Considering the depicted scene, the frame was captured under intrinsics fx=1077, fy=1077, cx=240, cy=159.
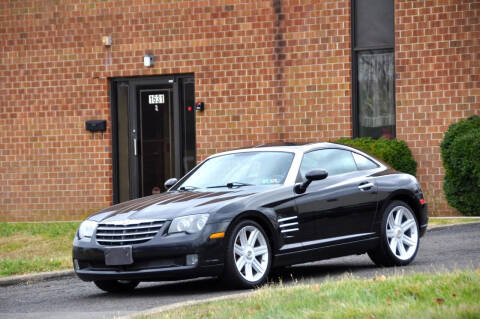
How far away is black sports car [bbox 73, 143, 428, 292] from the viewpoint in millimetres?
10148

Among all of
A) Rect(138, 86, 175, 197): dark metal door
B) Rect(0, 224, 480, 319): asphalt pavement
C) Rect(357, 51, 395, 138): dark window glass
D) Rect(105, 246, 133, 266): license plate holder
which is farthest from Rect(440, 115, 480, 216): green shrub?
Rect(105, 246, 133, 266): license plate holder

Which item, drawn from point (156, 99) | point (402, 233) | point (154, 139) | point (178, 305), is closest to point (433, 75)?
point (156, 99)

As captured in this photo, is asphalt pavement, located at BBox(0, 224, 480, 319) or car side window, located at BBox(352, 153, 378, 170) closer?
asphalt pavement, located at BBox(0, 224, 480, 319)

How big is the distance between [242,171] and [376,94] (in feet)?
33.0

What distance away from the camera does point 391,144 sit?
789 inches

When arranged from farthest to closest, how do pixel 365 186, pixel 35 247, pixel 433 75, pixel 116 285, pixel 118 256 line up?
pixel 433 75
pixel 35 247
pixel 365 186
pixel 116 285
pixel 118 256

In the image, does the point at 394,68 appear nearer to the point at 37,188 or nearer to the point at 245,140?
the point at 245,140

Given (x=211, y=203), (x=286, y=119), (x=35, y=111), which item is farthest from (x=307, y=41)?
(x=211, y=203)

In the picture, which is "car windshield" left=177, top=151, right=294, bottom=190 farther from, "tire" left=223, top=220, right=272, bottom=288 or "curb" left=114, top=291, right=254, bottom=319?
"curb" left=114, top=291, right=254, bottom=319

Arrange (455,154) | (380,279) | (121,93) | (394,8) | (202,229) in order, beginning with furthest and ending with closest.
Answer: (121,93) < (394,8) < (455,154) < (202,229) < (380,279)

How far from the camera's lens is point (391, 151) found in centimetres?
1969

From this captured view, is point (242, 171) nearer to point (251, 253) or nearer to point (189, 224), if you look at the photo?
point (251, 253)

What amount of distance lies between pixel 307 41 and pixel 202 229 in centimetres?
1161

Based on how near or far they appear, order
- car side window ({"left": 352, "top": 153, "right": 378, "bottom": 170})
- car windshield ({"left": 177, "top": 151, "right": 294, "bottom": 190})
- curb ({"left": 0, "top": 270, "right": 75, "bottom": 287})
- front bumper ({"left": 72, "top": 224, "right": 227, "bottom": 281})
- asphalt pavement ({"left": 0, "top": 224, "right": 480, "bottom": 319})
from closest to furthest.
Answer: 1. asphalt pavement ({"left": 0, "top": 224, "right": 480, "bottom": 319})
2. front bumper ({"left": 72, "top": 224, "right": 227, "bottom": 281})
3. car windshield ({"left": 177, "top": 151, "right": 294, "bottom": 190})
4. car side window ({"left": 352, "top": 153, "right": 378, "bottom": 170})
5. curb ({"left": 0, "top": 270, "right": 75, "bottom": 287})
